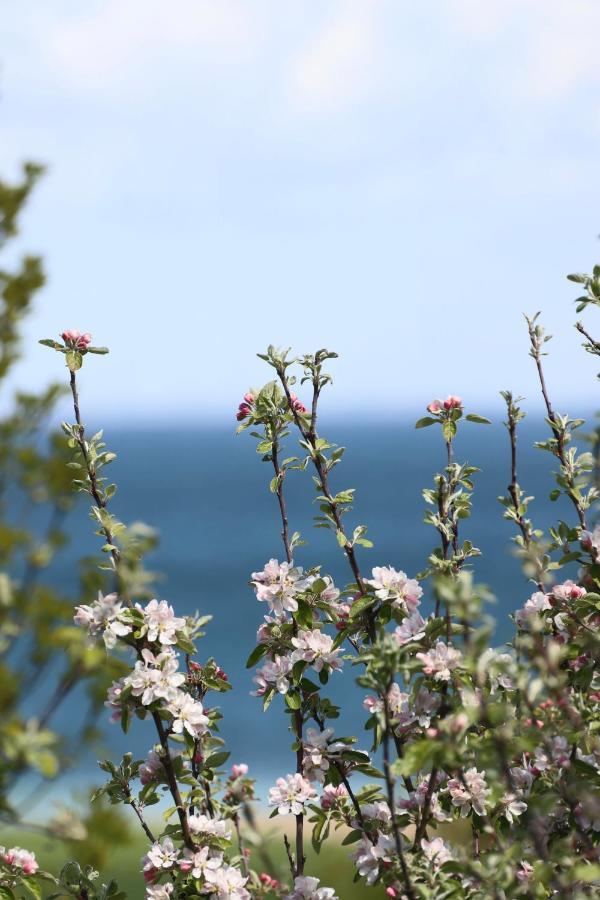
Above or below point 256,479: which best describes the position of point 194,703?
below

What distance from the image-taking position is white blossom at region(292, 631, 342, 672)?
109 inches

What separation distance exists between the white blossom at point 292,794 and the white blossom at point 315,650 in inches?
12.0

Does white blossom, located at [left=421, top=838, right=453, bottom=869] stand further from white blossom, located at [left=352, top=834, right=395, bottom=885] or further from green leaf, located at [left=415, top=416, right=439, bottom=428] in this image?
green leaf, located at [left=415, top=416, right=439, bottom=428]

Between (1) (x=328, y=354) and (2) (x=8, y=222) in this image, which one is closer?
(1) (x=328, y=354)

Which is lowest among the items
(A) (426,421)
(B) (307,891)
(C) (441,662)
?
(B) (307,891)

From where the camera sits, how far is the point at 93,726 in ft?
7.63

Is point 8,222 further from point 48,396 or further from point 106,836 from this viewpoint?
point 106,836

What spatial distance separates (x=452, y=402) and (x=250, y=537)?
6371 centimetres

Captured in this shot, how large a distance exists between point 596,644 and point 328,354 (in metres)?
1.19

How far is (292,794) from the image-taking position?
273 cm

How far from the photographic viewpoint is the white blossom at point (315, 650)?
278 cm

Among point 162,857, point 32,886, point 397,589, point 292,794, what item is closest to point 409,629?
point 397,589

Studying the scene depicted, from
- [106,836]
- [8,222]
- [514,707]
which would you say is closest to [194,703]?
[106,836]

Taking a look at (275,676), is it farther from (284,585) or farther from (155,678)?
(155,678)
